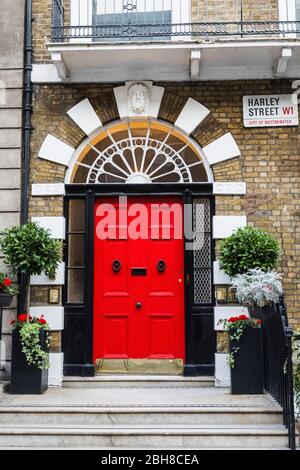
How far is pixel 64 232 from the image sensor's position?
8.19m

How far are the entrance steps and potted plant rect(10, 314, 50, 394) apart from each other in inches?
7.1

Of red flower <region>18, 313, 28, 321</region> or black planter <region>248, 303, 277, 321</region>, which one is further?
red flower <region>18, 313, 28, 321</region>

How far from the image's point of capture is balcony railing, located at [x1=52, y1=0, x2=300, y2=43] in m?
8.08

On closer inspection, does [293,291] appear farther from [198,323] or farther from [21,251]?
[21,251]

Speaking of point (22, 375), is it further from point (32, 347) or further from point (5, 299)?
point (5, 299)

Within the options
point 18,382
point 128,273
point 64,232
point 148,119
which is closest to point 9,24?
point 148,119

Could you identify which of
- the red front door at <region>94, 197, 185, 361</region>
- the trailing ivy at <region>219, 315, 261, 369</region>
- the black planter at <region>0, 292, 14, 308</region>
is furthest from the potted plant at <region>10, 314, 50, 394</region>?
the trailing ivy at <region>219, 315, 261, 369</region>

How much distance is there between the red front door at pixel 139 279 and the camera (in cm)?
812

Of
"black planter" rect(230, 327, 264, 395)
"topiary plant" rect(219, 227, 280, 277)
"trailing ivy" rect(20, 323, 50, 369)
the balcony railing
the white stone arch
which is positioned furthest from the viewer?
the white stone arch

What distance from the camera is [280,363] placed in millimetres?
6254

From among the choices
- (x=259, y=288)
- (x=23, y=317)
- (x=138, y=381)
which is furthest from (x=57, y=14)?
(x=138, y=381)

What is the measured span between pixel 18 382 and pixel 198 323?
8.27ft

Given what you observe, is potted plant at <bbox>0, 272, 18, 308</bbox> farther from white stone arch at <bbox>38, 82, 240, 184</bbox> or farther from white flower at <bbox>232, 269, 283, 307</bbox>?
white flower at <bbox>232, 269, 283, 307</bbox>

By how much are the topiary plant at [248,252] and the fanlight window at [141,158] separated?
130 cm
